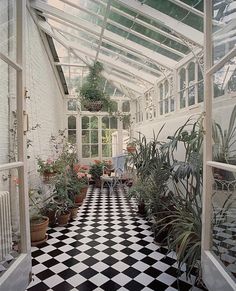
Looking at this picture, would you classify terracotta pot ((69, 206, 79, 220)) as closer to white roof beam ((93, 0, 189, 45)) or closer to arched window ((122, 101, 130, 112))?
white roof beam ((93, 0, 189, 45))

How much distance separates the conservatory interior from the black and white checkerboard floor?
16 millimetres

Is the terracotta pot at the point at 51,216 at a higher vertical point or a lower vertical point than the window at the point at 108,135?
lower

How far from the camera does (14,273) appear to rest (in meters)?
0.98

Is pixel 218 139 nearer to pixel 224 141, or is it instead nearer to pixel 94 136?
pixel 224 141

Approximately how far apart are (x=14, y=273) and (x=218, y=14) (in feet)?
5.24

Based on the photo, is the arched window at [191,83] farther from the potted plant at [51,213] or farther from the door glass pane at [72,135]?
the door glass pane at [72,135]

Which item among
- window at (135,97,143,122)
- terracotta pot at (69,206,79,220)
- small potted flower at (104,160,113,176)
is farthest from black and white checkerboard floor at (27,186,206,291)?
window at (135,97,143,122)

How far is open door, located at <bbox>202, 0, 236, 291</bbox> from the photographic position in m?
1.10

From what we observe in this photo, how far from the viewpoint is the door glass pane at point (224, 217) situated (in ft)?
3.52

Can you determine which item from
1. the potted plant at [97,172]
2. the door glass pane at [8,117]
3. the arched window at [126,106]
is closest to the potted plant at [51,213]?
the door glass pane at [8,117]

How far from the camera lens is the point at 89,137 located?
7.42 metres

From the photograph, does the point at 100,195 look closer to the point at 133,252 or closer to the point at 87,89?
the point at 87,89

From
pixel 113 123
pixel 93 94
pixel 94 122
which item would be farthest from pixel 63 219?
pixel 113 123

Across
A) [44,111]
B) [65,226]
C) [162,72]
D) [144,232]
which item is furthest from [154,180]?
[44,111]
